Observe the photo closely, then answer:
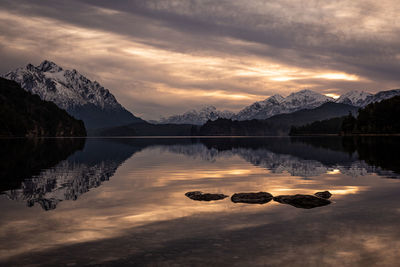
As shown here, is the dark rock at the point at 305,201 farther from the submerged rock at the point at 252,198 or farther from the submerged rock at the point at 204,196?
the submerged rock at the point at 204,196

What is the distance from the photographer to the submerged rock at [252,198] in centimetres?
2798

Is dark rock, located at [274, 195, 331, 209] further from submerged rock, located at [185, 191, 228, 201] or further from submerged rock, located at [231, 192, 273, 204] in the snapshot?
submerged rock, located at [185, 191, 228, 201]

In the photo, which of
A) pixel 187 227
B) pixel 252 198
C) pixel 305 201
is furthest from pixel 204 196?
pixel 187 227

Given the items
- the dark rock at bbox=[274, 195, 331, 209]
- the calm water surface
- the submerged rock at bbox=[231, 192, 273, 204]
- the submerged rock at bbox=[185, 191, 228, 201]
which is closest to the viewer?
the calm water surface

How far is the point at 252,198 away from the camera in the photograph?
28.4 metres

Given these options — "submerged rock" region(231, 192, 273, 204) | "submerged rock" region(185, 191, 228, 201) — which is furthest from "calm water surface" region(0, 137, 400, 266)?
"submerged rock" region(231, 192, 273, 204)

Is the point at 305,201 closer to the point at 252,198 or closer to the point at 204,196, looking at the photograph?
the point at 252,198

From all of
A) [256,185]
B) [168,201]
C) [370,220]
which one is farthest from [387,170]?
[168,201]

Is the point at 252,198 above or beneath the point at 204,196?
above

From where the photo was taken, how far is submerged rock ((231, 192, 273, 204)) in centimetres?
2798

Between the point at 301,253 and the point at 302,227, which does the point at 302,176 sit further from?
the point at 301,253

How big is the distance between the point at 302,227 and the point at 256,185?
58.0 feet

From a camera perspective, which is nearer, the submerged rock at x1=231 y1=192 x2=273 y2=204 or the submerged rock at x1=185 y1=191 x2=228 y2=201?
the submerged rock at x1=231 y1=192 x2=273 y2=204

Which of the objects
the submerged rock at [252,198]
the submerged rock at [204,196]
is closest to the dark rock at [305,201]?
the submerged rock at [252,198]
